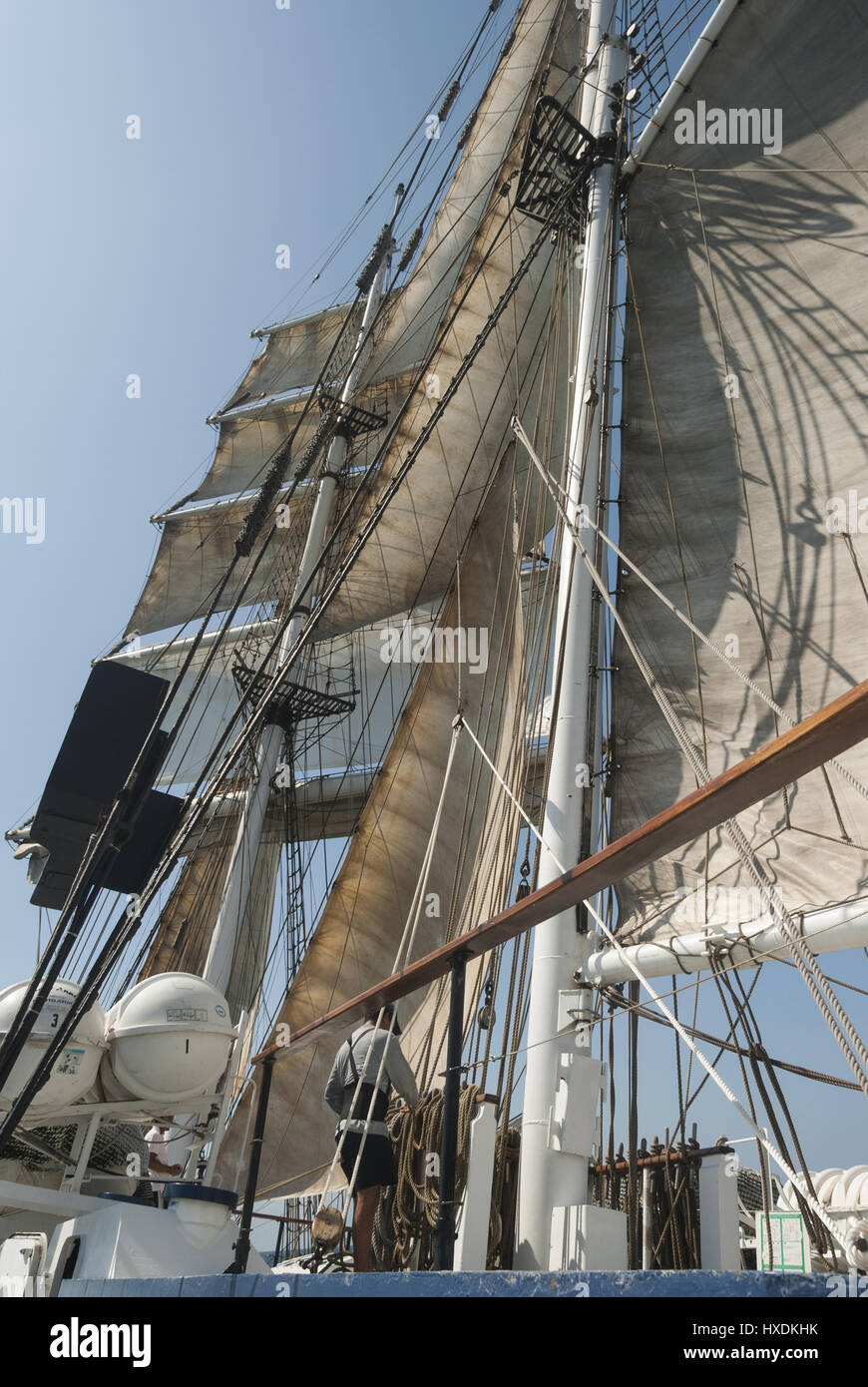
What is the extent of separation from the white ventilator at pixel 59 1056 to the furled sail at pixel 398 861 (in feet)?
11.2

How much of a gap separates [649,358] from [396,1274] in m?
7.02

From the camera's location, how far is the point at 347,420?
19547 mm

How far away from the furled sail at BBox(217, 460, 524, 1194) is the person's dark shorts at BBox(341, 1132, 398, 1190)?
3.95 meters

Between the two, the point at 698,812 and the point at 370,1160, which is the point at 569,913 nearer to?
the point at 370,1160

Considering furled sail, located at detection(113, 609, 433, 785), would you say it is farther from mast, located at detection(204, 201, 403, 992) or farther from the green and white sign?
the green and white sign

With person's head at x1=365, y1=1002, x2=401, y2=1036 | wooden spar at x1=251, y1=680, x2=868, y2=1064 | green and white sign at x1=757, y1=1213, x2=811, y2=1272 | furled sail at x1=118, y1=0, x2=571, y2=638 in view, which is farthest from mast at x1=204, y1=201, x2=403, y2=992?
wooden spar at x1=251, y1=680, x2=868, y2=1064

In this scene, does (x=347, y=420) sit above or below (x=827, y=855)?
above

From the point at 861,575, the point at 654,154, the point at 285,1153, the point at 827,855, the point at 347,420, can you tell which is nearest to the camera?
the point at 827,855

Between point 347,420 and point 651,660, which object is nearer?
point 651,660

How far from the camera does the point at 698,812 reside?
2.53 meters

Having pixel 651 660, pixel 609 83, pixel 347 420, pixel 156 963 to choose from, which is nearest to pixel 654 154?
pixel 609 83

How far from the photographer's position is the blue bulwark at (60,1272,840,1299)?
1.73 m

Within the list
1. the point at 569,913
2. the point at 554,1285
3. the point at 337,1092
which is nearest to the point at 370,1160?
the point at 337,1092

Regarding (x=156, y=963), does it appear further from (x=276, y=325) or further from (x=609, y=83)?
(x=276, y=325)
